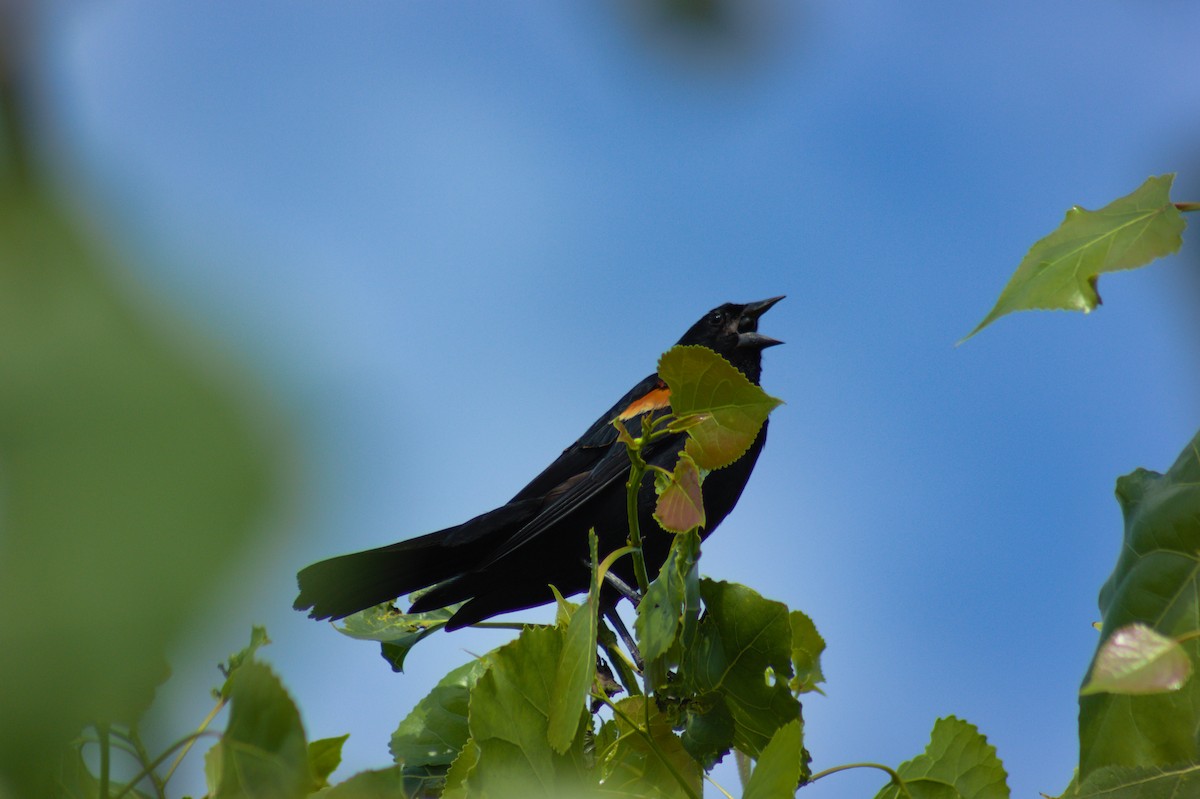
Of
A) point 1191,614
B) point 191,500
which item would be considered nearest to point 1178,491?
point 1191,614

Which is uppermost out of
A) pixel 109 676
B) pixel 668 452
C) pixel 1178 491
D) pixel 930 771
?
pixel 668 452

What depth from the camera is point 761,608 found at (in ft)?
4.83

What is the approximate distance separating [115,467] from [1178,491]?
125 cm

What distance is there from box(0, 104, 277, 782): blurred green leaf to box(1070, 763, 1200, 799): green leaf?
3.94 ft

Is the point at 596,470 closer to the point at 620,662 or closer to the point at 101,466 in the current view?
the point at 620,662

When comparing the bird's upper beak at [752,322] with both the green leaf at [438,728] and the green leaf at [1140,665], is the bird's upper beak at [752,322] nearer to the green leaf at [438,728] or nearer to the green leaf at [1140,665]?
the green leaf at [438,728]

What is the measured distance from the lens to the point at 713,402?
4.36 feet

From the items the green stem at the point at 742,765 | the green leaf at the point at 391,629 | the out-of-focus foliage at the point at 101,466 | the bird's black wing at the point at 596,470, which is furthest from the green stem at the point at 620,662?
the out-of-focus foliage at the point at 101,466

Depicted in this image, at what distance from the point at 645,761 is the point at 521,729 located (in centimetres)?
26

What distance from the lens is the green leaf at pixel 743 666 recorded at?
57.0 inches

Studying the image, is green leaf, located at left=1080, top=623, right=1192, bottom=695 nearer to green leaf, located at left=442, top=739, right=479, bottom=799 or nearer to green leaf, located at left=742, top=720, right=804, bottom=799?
green leaf, located at left=742, top=720, right=804, bottom=799

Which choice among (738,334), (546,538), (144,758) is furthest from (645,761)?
(738,334)

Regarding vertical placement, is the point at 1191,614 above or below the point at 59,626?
above

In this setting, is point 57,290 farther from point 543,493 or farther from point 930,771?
point 543,493
